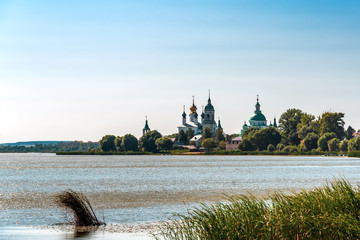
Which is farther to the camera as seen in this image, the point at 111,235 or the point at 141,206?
the point at 141,206

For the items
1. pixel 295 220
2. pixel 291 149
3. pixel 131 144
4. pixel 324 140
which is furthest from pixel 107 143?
pixel 295 220

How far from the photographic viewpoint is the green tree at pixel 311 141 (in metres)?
148

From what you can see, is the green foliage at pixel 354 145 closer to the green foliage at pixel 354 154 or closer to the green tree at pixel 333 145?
the green tree at pixel 333 145

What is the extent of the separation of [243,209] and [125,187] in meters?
33.7

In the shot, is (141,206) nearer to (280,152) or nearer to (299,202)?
(299,202)

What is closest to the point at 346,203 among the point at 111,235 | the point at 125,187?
the point at 111,235

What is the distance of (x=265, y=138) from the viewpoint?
6531 inches

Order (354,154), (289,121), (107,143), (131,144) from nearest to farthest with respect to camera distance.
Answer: (354,154)
(289,121)
(131,144)
(107,143)

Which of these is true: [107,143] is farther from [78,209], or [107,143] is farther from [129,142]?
[78,209]

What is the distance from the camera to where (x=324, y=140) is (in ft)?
471

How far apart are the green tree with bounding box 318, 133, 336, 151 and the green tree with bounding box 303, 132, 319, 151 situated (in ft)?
9.71

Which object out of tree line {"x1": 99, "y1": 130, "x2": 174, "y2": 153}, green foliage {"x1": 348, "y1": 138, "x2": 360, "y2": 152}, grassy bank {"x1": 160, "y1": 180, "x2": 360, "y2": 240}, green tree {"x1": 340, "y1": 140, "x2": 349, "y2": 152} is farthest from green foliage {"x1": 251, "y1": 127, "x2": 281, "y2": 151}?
grassy bank {"x1": 160, "y1": 180, "x2": 360, "y2": 240}

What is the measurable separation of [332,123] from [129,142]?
63683 mm

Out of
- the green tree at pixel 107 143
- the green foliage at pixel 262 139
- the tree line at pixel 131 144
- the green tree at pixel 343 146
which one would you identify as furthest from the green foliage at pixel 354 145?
the green tree at pixel 107 143
